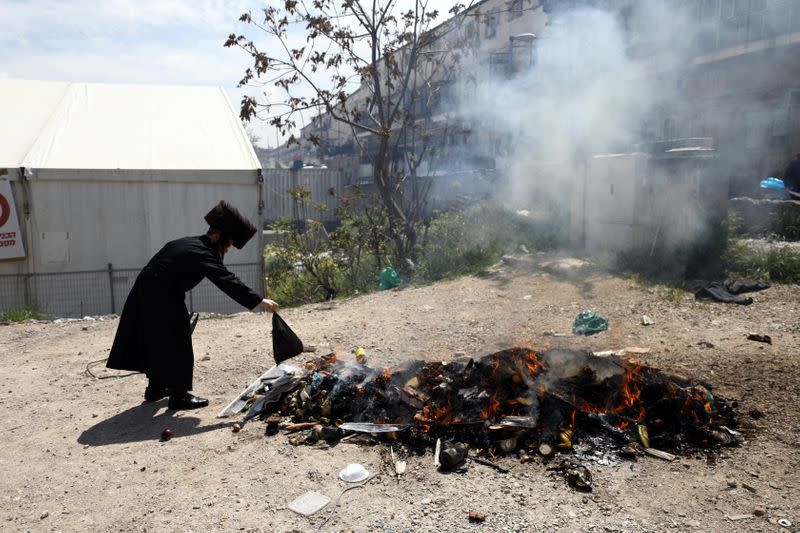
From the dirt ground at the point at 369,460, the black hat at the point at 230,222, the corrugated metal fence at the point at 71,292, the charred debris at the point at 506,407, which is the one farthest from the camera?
the corrugated metal fence at the point at 71,292

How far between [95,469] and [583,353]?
3635mm

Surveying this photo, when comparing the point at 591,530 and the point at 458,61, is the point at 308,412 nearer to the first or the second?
the point at 591,530

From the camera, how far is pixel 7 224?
9227 mm

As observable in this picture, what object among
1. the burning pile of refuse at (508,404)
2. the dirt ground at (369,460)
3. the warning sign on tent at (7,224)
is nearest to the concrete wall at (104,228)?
the warning sign on tent at (7,224)

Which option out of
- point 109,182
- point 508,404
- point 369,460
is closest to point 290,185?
point 109,182

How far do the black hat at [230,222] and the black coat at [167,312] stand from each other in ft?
0.60

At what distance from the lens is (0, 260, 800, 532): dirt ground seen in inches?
117

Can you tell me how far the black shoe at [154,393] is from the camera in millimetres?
4602

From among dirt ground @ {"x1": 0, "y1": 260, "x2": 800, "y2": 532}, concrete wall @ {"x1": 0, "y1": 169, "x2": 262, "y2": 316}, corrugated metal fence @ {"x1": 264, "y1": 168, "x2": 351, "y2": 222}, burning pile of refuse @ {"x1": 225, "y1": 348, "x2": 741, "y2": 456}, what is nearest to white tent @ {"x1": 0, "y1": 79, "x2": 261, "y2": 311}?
concrete wall @ {"x1": 0, "y1": 169, "x2": 262, "y2": 316}

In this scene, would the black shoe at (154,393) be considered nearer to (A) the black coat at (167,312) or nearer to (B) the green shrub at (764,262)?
(A) the black coat at (167,312)

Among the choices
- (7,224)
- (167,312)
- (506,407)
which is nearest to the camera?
(506,407)

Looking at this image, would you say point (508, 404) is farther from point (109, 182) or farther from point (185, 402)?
point (109, 182)

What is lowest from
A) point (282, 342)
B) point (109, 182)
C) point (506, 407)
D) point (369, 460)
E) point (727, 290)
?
point (369, 460)

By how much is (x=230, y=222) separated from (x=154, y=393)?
1562mm
